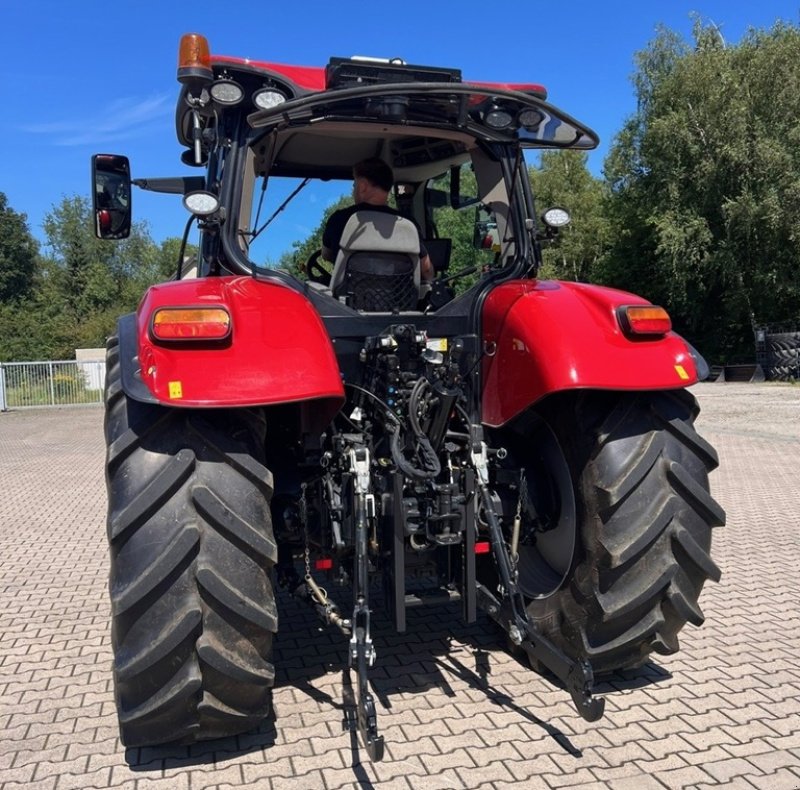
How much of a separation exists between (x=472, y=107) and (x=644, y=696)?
8.85 ft

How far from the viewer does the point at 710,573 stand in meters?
3.25

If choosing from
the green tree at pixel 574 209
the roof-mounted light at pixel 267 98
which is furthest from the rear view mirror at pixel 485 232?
the green tree at pixel 574 209

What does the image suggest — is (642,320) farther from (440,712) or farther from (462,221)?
(440,712)

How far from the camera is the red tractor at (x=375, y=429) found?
2729 millimetres

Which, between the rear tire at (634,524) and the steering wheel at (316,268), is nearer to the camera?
the rear tire at (634,524)

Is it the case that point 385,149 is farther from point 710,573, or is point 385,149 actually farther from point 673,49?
point 673,49

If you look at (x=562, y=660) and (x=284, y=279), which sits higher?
(x=284, y=279)

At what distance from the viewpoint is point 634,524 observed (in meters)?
3.13

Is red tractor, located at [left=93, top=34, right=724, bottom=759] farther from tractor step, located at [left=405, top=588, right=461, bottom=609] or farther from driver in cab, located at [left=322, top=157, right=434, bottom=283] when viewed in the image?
driver in cab, located at [left=322, top=157, right=434, bottom=283]

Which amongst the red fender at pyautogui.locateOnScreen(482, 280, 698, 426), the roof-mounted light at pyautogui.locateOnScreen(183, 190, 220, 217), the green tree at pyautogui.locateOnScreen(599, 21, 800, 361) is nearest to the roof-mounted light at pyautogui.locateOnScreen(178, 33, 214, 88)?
the roof-mounted light at pyautogui.locateOnScreen(183, 190, 220, 217)

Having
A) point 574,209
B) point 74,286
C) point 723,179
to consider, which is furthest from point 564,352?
point 74,286

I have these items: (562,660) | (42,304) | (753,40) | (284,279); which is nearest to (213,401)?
(284,279)

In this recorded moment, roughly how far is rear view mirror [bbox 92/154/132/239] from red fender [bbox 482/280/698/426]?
208 centimetres

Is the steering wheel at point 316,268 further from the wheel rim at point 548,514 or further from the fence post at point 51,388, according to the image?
the fence post at point 51,388
